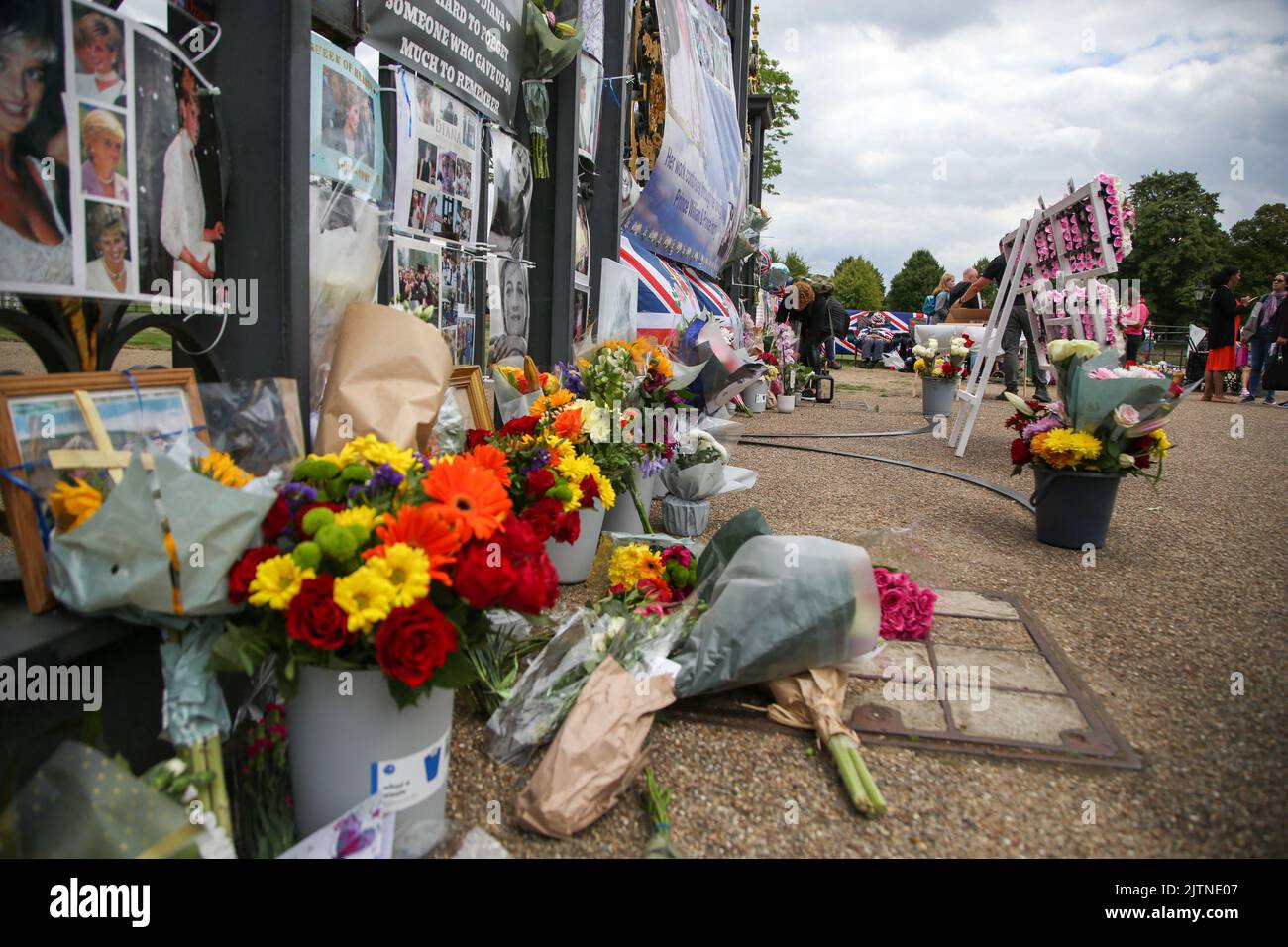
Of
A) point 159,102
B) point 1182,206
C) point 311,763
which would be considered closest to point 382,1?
point 159,102

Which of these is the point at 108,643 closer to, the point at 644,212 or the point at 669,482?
the point at 669,482

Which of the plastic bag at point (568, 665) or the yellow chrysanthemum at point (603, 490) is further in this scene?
the yellow chrysanthemum at point (603, 490)

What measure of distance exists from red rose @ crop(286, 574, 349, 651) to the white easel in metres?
5.58

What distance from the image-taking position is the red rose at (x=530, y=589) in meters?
1.64

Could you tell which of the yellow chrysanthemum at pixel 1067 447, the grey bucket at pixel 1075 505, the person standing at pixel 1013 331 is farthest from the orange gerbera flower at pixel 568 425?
the person standing at pixel 1013 331

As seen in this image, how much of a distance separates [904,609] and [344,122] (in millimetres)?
2702

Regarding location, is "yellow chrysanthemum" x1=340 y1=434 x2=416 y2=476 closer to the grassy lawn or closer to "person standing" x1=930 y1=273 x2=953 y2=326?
the grassy lawn

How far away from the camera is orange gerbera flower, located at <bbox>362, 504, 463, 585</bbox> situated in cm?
160

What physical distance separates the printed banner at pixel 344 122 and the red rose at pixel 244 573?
159 centimetres

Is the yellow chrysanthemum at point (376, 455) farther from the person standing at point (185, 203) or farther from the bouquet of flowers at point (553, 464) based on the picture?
the person standing at point (185, 203)

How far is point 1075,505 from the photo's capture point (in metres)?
4.20

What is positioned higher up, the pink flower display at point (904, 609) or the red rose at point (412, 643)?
the red rose at point (412, 643)

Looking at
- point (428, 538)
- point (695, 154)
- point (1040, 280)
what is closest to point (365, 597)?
point (428, 538)
